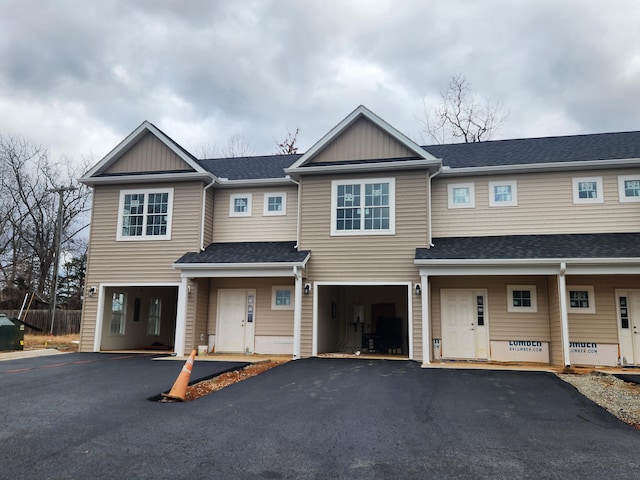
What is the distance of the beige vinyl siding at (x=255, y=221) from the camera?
1443cm

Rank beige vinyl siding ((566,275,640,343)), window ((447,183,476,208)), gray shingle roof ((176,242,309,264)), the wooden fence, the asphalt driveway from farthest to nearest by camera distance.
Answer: the wooden fence
window ((447,183,476,208))
gray shingle roof ((176,242,309,264))
beige vinyl siding ((566,275,640,343))
the asphalt driveway

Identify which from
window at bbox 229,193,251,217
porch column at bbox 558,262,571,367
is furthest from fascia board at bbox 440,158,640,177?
window at bbox 229,193,251,217

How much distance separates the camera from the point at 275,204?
48.0ft

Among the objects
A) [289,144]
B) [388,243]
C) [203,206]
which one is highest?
[289,144]

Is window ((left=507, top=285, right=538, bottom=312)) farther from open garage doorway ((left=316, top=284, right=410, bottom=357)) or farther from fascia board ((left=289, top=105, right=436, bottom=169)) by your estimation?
fascia board ((left=289, top=105, right=436, bottom=169))

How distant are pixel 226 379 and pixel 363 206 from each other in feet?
19.4

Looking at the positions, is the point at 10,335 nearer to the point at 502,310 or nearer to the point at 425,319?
the point at 425,319

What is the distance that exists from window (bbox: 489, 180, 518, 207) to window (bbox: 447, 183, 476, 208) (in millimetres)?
501

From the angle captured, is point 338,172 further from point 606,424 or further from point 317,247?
point 606,424

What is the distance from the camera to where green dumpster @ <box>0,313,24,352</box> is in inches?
591

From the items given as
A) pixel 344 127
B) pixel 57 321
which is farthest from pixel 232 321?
pixel 57 321

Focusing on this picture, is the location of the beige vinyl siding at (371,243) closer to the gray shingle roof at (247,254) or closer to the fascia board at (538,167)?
the gray shingle roof at (247,254)

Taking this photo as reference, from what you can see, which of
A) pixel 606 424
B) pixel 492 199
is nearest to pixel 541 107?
pixel 492 199

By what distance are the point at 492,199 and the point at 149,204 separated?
9963 millimetres
